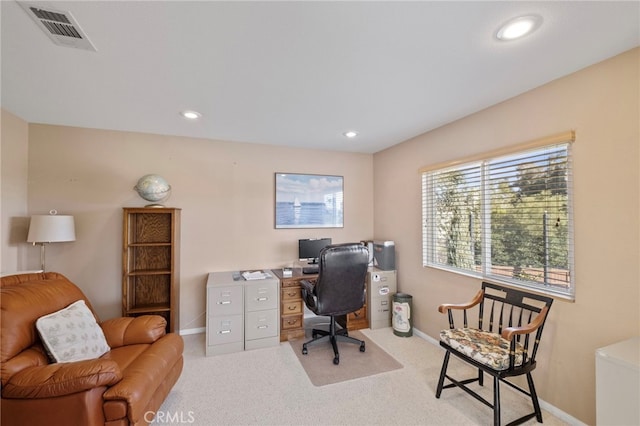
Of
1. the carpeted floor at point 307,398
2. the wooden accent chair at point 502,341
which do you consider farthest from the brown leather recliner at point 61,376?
the wooden accent chair at point 502,341

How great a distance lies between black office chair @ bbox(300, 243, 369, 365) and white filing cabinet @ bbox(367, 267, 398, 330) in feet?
1.99

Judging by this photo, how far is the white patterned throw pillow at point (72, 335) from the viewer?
1779 millimetres

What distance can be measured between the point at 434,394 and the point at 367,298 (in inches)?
56.3

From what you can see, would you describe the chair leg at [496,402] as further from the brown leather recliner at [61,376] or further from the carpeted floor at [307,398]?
the brown leather recliner at [61,376]

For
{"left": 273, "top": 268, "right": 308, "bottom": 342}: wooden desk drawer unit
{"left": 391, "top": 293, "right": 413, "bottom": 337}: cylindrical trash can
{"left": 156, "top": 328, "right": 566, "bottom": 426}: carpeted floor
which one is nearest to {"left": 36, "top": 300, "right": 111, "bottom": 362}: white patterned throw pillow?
{"left": 156, "top": 328, "right": 566, "bottom": 426}: carpeted floor

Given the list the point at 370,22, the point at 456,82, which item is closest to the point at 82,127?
the point at 370,22

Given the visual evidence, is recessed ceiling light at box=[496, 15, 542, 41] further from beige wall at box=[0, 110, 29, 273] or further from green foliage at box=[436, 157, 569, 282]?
beige wall at box=[0, 110, 29, 273]

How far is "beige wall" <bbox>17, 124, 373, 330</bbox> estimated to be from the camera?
3.04 metres

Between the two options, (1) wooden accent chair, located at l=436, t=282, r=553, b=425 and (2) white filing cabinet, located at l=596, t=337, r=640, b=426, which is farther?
(1) wooden accent chair, located at l=436, t=282, r=553, b=425

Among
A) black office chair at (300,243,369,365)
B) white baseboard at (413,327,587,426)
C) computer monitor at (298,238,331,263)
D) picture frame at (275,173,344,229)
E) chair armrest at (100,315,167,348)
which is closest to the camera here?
white baseboard at (413,327,587,426)

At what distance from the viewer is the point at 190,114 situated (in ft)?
8.84

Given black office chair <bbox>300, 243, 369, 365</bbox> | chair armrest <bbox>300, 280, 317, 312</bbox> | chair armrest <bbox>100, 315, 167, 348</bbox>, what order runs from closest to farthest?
1. chair armrest <bbox>100, 315, 167, 348</bbox>
2. black office chair <bbox>300, 243, 369, 365</bbox>
3. chair armrest <bbox>300, 280, 317, 312</bbox>

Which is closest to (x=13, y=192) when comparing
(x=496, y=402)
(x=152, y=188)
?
(x=152, y=188)

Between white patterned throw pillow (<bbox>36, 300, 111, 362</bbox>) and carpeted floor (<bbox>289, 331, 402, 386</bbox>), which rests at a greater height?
white patterned throw pillow (<bbox>36, 300, 111, 362</bbox>)
